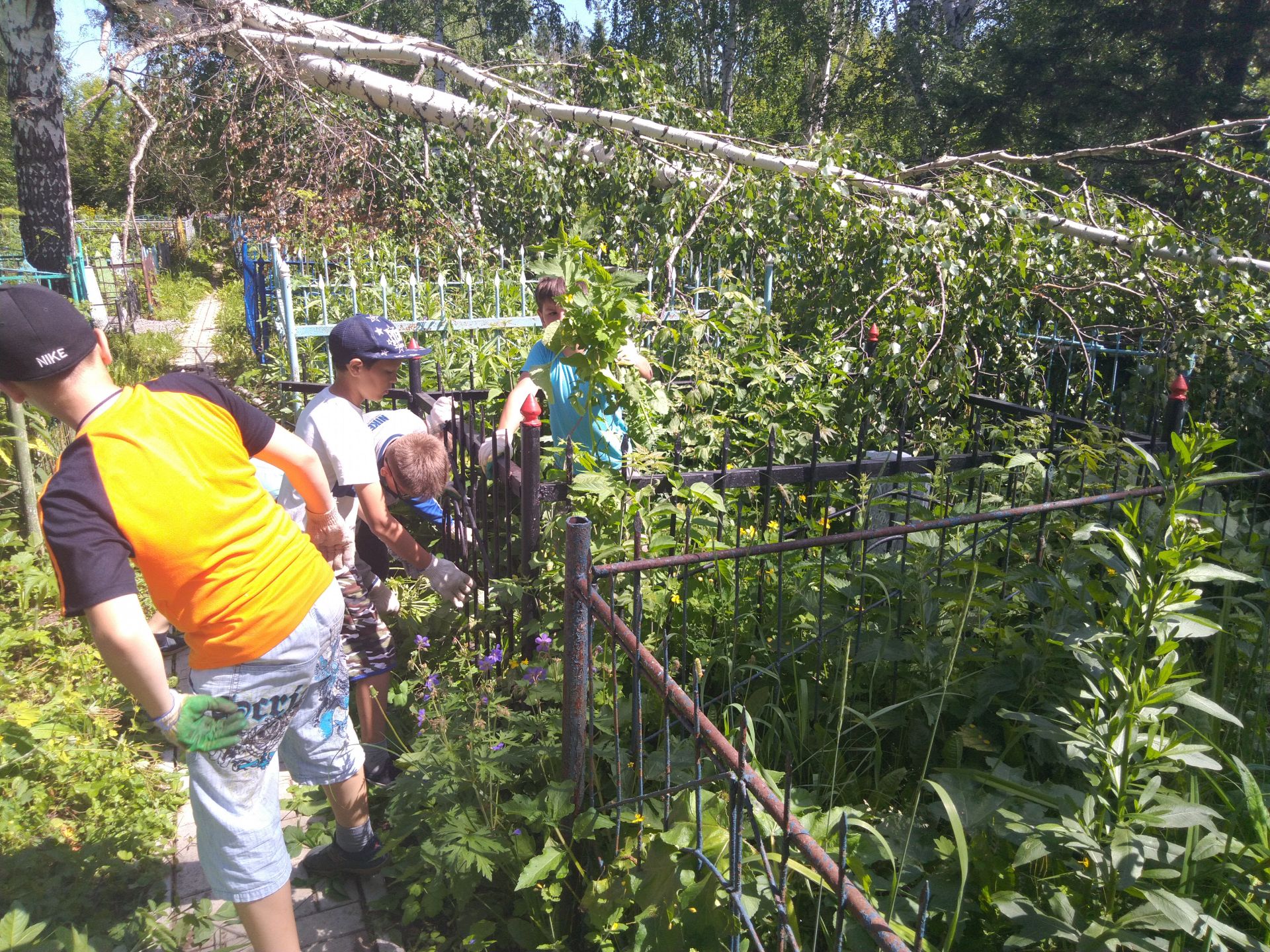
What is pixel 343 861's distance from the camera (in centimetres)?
241

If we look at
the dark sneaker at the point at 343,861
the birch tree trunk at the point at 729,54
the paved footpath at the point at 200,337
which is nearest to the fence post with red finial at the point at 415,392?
the dark sneaker at the point at 343,861

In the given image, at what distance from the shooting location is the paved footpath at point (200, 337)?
10359mm

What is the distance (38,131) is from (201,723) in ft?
26.5

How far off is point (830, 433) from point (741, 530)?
98cm

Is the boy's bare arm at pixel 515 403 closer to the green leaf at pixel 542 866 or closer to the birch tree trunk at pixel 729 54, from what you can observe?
the green leaf at pixel 542 866

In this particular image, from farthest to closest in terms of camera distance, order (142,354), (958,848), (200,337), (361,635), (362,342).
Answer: (200,337)
(142,354)
(361,635)
(362,342)
(958,848)

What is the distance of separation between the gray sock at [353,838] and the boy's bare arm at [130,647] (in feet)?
2.84

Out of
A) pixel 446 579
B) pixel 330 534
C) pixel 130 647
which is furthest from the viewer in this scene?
pixel 446 579

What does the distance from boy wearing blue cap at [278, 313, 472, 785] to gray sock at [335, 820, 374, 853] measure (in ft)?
1.18

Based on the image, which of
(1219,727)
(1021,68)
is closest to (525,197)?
(1219,727)

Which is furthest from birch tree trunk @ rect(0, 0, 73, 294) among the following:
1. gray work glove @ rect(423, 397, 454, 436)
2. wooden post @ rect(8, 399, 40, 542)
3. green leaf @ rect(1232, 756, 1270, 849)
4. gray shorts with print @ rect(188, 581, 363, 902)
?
green leaf @ rect(1232, 756, 1270, 849)

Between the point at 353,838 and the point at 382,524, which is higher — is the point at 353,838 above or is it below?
below

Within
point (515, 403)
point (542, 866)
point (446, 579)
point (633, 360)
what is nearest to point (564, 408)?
point (515, 403)

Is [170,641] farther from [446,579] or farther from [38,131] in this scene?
[38,131]
